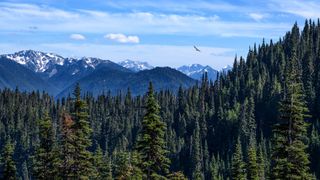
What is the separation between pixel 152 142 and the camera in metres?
40.2

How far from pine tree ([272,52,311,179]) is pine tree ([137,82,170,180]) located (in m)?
8.99

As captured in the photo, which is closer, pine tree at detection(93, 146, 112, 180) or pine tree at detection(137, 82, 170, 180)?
pine tree at detection(137, 82, 170, 180)

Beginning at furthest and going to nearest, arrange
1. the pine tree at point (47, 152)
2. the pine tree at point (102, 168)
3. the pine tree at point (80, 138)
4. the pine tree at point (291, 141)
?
the pine tree at point (102, 168)
the pine tree at point (47, 152)
the pine tree at point (80, 138)
the pine tree at point (291, 141)

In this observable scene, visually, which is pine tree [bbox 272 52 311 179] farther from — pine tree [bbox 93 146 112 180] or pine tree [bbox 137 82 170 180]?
pine tree [bbox 93 146 112 180]

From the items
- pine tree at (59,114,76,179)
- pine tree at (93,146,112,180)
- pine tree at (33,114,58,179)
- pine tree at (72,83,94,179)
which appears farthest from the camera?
pine tree at (93,146,112,180)

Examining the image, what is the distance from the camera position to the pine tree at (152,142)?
131 ft

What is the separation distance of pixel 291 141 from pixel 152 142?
10826mm

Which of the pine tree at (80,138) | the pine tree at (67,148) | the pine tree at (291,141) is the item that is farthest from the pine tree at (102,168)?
the pine tree at (291,141)

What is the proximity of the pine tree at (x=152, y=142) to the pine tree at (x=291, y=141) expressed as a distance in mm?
8990

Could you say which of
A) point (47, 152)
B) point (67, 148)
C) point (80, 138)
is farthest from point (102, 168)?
point (80, 138)

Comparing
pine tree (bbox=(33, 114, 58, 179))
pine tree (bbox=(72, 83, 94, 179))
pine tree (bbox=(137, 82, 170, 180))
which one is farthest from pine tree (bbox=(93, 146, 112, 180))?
pine tree (bbox=(137, 82, 170, 180))

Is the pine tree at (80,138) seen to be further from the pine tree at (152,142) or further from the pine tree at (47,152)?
the pine tree at (152,142)

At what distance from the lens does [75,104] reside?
4462cm

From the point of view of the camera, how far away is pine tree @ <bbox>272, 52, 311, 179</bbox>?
3641 cm
